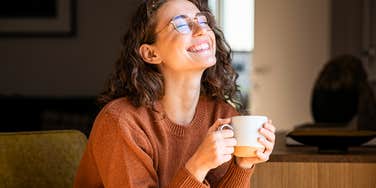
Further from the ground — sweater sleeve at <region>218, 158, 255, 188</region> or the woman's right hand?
the woman's right hand

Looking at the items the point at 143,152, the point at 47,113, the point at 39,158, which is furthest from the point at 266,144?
the point at 47,113

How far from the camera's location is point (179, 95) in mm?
1576

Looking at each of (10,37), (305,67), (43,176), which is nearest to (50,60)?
(10,37)

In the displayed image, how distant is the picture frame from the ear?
3.30m

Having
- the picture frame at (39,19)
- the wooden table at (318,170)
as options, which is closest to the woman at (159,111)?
the wooden table at (318,170)

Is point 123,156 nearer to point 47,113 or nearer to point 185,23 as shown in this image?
point 185,23

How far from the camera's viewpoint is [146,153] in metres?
1.49

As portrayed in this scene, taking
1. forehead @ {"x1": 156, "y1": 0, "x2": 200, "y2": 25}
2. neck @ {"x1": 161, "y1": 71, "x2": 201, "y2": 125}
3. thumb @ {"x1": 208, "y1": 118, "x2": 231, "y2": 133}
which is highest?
forehead @ {"x1": 156, "y1": 0, "x2": 200, "y2": 25}

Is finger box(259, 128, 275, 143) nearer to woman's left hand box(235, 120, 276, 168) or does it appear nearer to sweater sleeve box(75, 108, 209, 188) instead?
woman's left hand box(235, 120, 276, 168)

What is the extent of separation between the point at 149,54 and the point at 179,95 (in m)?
0.10

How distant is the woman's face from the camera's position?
150cm

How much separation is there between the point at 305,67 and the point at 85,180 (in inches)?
163

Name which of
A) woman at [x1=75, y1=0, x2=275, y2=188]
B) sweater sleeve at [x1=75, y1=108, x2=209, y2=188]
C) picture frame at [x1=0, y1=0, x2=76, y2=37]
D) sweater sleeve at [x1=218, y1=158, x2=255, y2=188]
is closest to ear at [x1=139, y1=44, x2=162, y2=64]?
woman at [x1=75, y1=0, x2=275, y2=188]

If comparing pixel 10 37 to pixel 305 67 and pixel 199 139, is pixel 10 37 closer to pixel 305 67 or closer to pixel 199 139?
pixel 305 67
